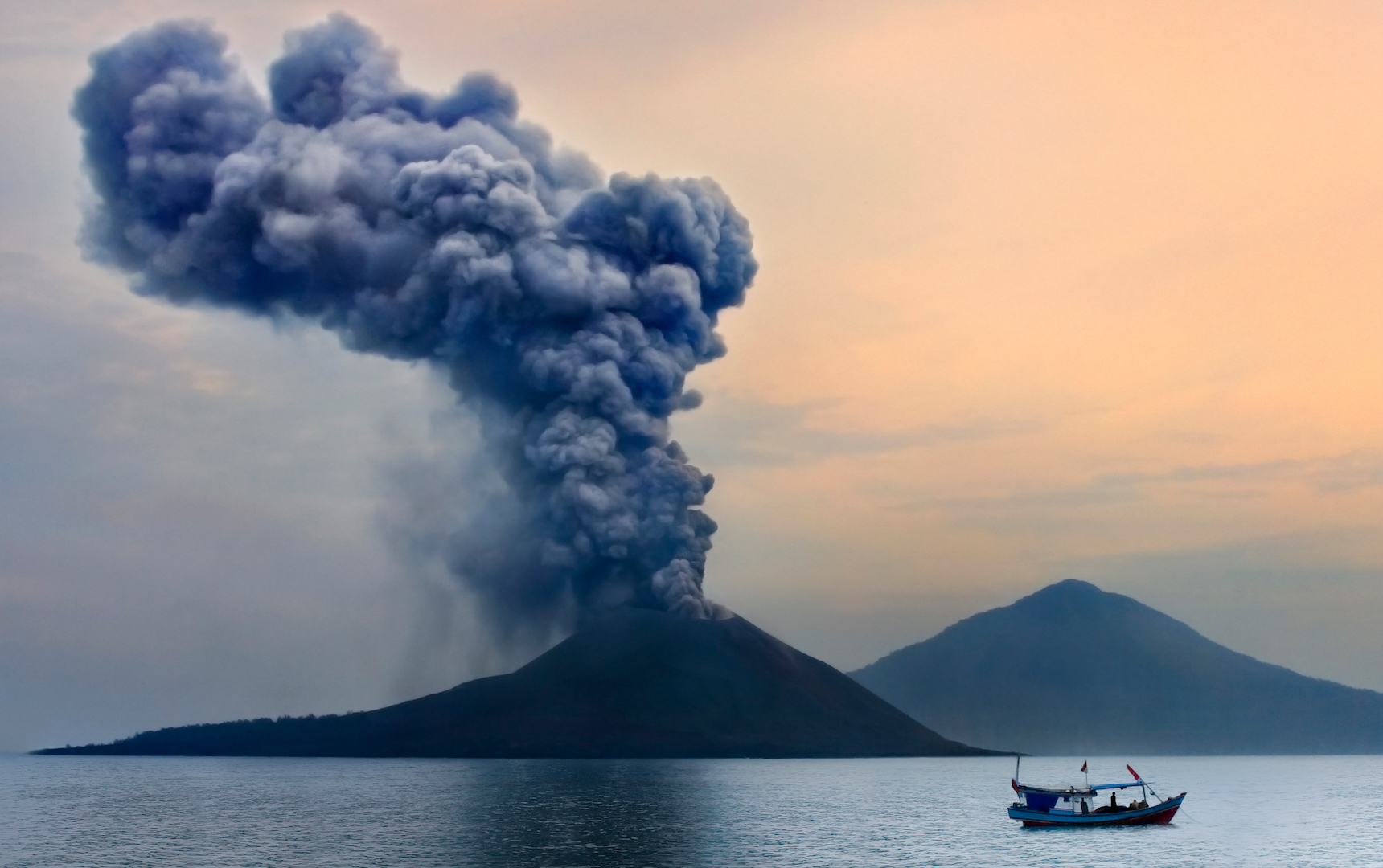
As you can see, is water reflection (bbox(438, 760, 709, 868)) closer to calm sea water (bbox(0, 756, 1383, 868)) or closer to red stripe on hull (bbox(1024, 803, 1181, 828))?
calm sea water (bbox(0, 756, 1383, 868))

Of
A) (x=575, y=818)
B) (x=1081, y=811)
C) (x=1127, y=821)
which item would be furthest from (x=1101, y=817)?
(x=575, y=818)

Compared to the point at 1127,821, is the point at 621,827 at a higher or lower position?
higher

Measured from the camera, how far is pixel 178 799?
5089 inches

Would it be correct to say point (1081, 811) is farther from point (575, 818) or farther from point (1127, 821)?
point (575, 818)

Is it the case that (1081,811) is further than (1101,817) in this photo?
Yes

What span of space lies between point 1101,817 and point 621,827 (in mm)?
34088

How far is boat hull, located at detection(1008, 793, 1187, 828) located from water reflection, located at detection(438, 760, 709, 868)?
927 inches

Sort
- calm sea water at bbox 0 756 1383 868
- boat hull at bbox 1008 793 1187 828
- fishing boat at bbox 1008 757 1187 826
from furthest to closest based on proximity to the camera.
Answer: boat hull at bbox 1008 793 1187 828
fishing boat at bbox 1008 757 1187 826
calm sea water at bbox 0 756 1383 868

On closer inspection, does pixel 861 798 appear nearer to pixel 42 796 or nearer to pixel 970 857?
pixel 970 857

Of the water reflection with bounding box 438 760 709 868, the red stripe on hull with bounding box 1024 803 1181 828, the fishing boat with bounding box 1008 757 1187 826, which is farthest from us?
the red stripe on hull with bounding box 1024 803 1181 828

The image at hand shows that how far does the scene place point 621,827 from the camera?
90500mm

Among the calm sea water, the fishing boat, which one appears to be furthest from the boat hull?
the calm sea water

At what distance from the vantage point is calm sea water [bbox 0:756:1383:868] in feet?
253

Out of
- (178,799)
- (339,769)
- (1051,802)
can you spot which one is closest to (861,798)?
(1051,802)
